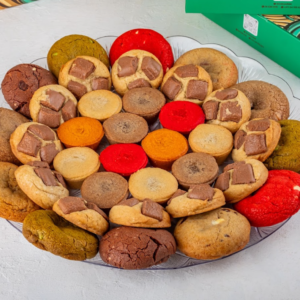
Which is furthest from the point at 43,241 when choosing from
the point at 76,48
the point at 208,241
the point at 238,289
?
the point at 76,48

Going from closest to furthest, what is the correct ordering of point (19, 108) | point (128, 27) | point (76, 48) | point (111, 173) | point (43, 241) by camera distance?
point (43, 241) → point (111, 173) → point (19, 108) → point (76, 48) → point (128, 27)

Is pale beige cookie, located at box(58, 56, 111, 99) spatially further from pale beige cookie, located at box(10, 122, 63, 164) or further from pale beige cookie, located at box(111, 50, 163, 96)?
pale beige cookie, located at box(10, 122, 63, 164)

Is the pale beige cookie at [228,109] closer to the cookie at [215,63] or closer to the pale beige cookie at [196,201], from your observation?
the cookie at [215,63]

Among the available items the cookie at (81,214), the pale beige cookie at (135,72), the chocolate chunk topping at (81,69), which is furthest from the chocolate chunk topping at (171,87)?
the cookie at (81,214)

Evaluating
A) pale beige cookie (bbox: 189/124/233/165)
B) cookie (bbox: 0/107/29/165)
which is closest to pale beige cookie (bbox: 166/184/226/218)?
pale beige cookie (bbox: 189/124/233/165)

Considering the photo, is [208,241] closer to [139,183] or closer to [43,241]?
[139,183]
